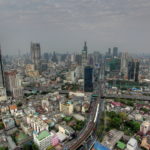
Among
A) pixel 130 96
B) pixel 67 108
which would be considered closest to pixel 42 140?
pixel 67 108

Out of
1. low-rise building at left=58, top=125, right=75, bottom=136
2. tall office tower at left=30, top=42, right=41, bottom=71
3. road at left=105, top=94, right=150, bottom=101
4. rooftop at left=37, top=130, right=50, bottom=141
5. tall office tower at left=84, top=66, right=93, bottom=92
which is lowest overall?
road at left=105, top=94, right=150, bottom=101

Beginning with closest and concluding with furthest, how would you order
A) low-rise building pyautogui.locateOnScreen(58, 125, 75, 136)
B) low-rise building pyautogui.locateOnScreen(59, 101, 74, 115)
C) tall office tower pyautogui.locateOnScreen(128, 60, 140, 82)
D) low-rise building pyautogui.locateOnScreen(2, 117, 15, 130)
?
low-rise building pyautogui.locateOnScreen(58, 125, 75, 136) < low-rise building pyautogui.locateOnScreen(2, 117, 15, 130) < low-rise building pyautogui.locateOnScreen(59, 101, 74, 115) < tall office tower pyautogui.locateOnScreen(128, 60, 140, 82)

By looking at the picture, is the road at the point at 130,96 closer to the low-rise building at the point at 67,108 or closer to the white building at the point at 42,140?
the low-rise building at the point at 67,108

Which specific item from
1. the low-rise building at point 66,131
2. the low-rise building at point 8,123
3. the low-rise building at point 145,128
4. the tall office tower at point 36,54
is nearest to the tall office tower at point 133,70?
the low-rise building at point 145,128

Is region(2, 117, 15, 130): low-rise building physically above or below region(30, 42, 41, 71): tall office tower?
below

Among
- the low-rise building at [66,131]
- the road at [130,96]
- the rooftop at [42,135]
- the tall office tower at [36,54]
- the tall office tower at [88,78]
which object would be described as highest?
the tall office tower at [36,54]

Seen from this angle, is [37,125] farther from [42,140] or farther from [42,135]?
[42,140]

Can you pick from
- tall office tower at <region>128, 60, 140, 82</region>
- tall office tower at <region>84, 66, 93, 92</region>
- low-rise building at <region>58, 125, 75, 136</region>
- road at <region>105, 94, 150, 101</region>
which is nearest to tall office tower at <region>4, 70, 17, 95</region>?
tall office tower at <region>84, 66, 93, 92</region>

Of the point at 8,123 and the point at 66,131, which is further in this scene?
the point at 8,123

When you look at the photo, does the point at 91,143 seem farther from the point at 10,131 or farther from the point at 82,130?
the point at 10,131

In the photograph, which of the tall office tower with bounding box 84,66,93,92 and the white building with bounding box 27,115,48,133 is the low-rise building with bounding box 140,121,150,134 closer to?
the white building with bounding box 27,115,48,133
